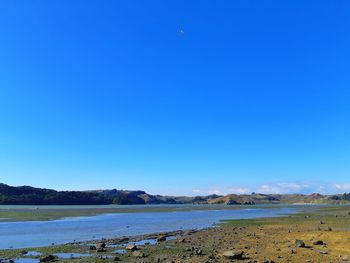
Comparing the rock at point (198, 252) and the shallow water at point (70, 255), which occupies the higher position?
the rock at point (198, 252)

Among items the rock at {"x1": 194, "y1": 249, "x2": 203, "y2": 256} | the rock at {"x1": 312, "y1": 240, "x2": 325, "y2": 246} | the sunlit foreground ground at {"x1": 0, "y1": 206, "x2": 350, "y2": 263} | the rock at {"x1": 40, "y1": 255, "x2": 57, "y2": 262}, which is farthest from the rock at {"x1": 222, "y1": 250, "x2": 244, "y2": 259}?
the rock at {"x1": 40, "y1": 255, "x2": 57, "y2": 262}

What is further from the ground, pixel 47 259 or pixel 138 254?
pixel 138 254

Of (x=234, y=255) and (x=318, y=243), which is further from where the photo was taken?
(x=318, y=243)

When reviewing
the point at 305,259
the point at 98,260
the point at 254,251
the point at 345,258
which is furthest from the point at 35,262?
the point at 345,258

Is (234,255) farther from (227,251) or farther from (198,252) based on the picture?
(198,252)

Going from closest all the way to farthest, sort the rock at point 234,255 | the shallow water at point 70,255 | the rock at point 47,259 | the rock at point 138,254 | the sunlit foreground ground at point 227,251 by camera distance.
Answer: the sunlit foreground ground at point 227,251 < the rock at point 234,255 < the rock at point 47,259 < the rock at point 138,254 < the shallow water at point 70,255

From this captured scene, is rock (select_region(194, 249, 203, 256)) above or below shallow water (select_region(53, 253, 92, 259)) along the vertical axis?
above

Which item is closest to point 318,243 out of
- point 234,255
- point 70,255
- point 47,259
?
point 234,255

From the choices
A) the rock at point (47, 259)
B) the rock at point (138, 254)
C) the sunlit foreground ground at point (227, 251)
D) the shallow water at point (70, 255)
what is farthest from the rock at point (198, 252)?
the rock at point (47, 259)

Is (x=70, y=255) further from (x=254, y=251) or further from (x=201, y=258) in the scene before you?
(x=254, y=251)

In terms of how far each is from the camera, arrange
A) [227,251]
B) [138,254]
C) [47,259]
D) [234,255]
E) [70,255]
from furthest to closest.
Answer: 1. [70,255]
2. [138,254]
3. [47,259]
4. [227,251]
5. [234,255]

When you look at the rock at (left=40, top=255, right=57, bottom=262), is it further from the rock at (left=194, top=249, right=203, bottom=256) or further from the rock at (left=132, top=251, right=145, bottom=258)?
the rock at (left=194, top=249, right=203, bottom=256)

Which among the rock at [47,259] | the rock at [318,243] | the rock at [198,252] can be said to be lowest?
the rock at [47,259]

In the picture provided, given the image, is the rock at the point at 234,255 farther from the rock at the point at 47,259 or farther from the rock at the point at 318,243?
the rock at the point at 47,259
